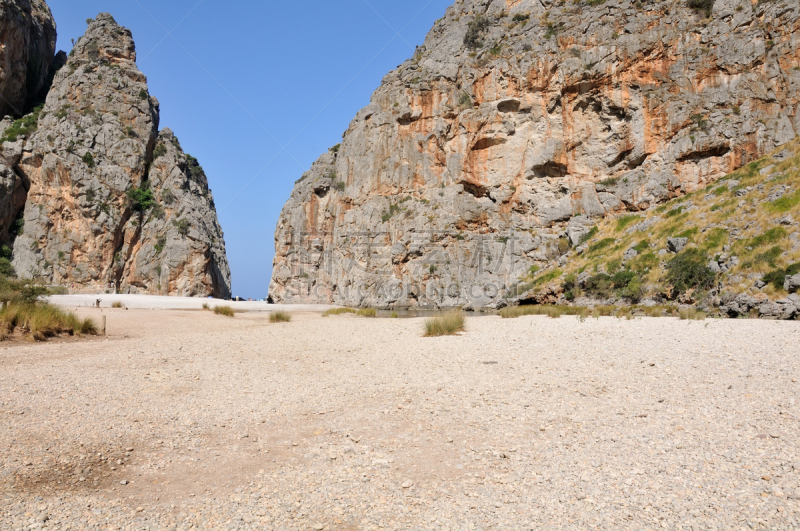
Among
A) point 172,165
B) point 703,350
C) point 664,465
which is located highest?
point 172,165

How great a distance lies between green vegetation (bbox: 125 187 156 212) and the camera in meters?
59.9

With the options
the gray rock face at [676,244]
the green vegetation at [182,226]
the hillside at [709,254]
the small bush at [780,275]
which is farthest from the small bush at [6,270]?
the gray rock face at [676,244]

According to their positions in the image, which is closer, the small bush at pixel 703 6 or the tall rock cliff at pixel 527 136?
the tall rock cliff at pixel 527 136

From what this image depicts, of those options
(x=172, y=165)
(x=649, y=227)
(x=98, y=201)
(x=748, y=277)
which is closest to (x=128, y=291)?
(x=98, y=201)

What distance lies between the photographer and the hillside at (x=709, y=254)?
1702 cm

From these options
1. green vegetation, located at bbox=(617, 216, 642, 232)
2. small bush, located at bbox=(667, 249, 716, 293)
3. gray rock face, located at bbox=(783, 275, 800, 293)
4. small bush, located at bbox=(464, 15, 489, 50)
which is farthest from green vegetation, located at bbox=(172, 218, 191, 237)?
gray rock face, located at bbox=(783, 275, 800, 293)

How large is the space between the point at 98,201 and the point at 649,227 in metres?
62.3

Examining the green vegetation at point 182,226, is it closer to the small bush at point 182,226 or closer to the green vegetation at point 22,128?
the small bush at point 182,226

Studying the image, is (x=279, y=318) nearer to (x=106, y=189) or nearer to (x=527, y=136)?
(x=527, y=136)

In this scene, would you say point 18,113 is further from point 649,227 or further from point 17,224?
point 649,227

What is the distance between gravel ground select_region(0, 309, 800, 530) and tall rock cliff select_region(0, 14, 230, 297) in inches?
2180

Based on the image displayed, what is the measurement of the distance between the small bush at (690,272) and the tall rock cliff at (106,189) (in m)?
55.3

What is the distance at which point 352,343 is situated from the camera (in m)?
13.0

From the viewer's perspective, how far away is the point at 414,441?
5152 mm
